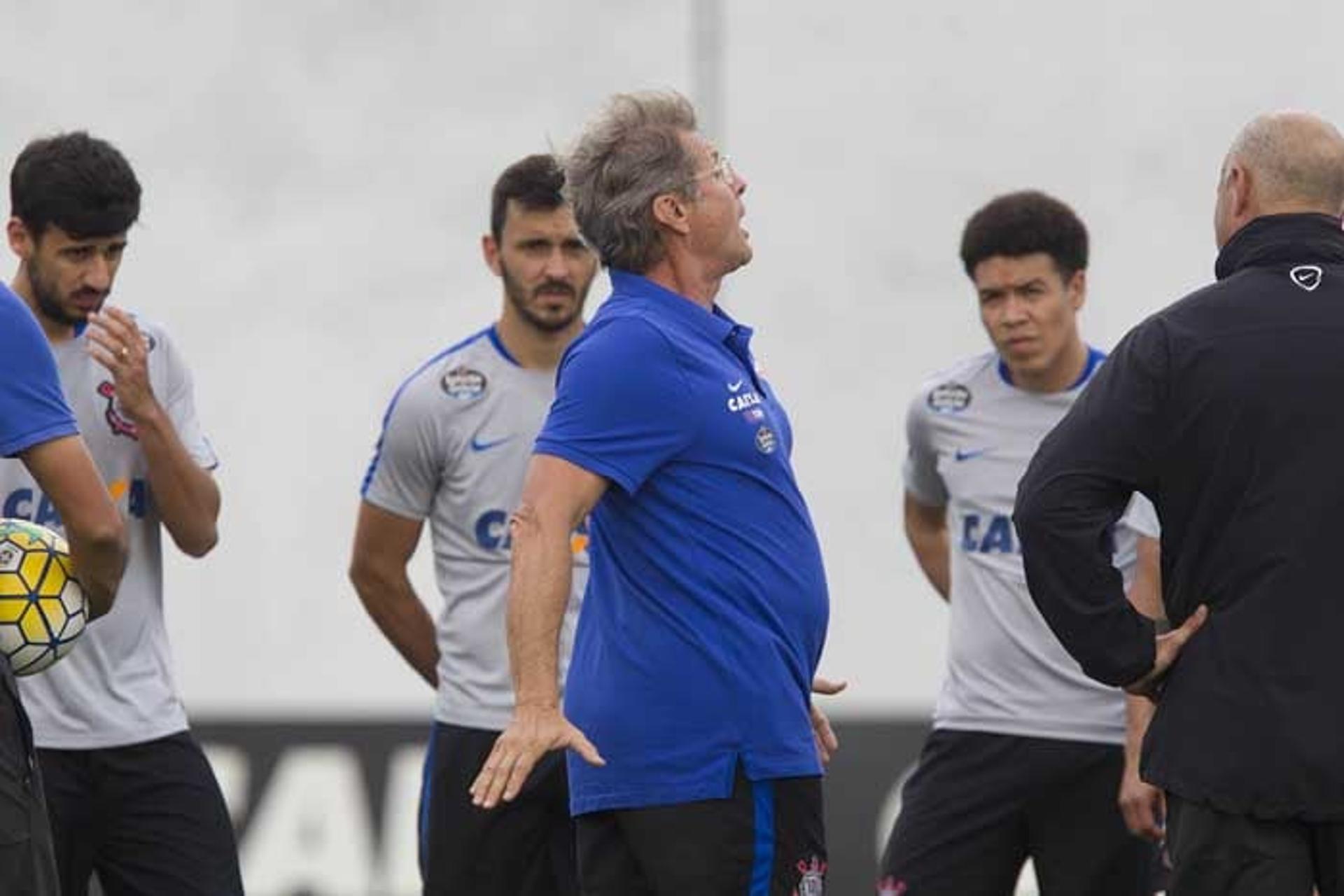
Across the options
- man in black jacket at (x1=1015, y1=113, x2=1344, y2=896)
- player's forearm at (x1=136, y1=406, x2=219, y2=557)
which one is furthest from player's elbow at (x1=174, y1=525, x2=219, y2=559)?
man in black jacket at (x1=1015, y1=113, x2=1344, y2=896)

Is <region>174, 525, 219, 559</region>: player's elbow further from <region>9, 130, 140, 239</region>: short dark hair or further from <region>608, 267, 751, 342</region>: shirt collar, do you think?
<region>608, 267, 751, 342</region>: shirt collar

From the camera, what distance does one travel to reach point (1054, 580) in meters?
5.22

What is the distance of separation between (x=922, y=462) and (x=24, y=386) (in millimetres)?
2963

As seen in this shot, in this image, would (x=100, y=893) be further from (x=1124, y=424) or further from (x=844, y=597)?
(x=844, y=597)

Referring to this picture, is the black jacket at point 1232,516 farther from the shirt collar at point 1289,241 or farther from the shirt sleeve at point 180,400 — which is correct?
the shirt sleeve at point 180,400

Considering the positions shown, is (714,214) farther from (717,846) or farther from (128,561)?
(128,561)

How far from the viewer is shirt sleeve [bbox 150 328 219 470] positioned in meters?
6.56

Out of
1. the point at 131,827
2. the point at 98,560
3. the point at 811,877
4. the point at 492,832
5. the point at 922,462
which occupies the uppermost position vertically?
the point at 98,560

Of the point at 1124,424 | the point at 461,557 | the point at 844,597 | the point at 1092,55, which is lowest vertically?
the point at 844,597

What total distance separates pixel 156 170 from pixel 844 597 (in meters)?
2.97

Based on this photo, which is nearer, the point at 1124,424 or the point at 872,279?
the point at 1124,424

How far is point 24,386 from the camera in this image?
5.24m

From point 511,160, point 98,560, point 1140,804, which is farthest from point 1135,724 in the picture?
point 511,160

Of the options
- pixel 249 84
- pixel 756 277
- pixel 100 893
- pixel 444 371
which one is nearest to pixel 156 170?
pixel 249 84
